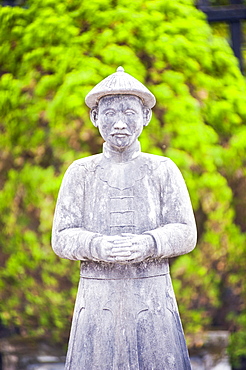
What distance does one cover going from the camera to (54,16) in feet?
18.3

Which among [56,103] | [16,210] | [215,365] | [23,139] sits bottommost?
[215,365]

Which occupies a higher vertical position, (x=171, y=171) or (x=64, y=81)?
(x=64, y=81)

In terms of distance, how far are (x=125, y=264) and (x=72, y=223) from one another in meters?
0.42

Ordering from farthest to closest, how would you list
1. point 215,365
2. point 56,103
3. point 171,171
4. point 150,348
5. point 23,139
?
point 215,365
point 23,139
point 56,103
point 171,171
point 150,348

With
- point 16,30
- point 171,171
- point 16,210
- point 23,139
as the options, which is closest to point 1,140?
point 23,139

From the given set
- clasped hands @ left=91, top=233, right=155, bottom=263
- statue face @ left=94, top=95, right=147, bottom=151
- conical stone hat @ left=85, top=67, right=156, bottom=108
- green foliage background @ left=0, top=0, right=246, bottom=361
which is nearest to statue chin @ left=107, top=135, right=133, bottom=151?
statue face @ left=94, top=95, right=147, bottom=151

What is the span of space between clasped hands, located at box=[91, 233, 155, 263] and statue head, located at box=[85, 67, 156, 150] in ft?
1.92

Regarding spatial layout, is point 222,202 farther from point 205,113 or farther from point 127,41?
point 127,41

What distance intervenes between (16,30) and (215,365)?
15.4 ft

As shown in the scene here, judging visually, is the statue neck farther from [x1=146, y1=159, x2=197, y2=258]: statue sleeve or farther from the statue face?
[x1=146, y1=159, x2=197, y2=258]: statue sleeve

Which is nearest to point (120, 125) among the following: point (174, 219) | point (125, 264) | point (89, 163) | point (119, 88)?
point (119, 88)

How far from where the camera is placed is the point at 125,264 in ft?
9.80

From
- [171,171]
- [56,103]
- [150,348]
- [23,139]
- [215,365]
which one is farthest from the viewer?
[215,365]

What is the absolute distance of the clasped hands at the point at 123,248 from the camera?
9.06ft
